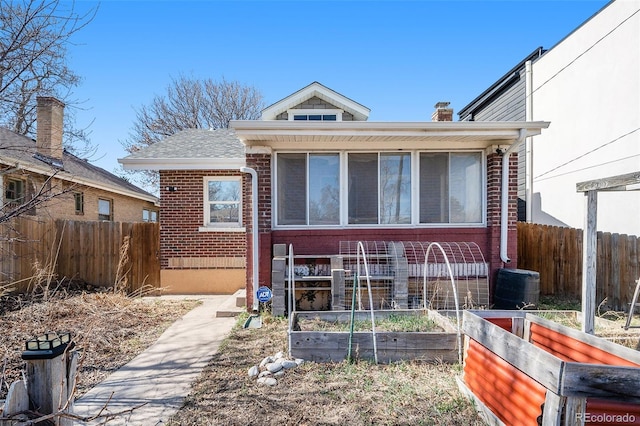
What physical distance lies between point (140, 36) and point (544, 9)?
11151 mm

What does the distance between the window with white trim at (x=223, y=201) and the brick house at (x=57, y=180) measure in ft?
9.30

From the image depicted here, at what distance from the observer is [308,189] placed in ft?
22.4

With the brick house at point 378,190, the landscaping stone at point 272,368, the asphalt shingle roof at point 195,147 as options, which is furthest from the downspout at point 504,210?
the asphalt shingle roof at point 195,147

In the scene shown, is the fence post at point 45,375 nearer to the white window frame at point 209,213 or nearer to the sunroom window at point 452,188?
the sunroom window at point 452,188

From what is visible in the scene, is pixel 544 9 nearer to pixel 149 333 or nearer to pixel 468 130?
pixel 468 130

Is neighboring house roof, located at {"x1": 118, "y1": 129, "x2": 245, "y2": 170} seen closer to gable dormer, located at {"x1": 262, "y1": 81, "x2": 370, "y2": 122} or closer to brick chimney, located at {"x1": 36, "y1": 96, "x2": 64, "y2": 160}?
gable dormer, located at {"x1": 262, "y1": 81, "x2": 370, "y2": 122}

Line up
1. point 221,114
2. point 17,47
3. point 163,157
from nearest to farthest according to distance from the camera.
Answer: point 17,47
point 163,157
point 221,114

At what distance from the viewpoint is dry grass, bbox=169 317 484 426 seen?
10.2 feet

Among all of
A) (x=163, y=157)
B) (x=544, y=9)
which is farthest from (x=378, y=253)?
(x=544, y=9)

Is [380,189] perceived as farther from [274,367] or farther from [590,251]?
[274,367]

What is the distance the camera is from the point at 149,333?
5742 mm

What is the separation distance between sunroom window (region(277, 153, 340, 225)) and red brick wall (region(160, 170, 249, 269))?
234 centimetres

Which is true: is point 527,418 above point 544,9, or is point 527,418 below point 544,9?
below

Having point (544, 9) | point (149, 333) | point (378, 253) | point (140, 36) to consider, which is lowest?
point (149, 333)
